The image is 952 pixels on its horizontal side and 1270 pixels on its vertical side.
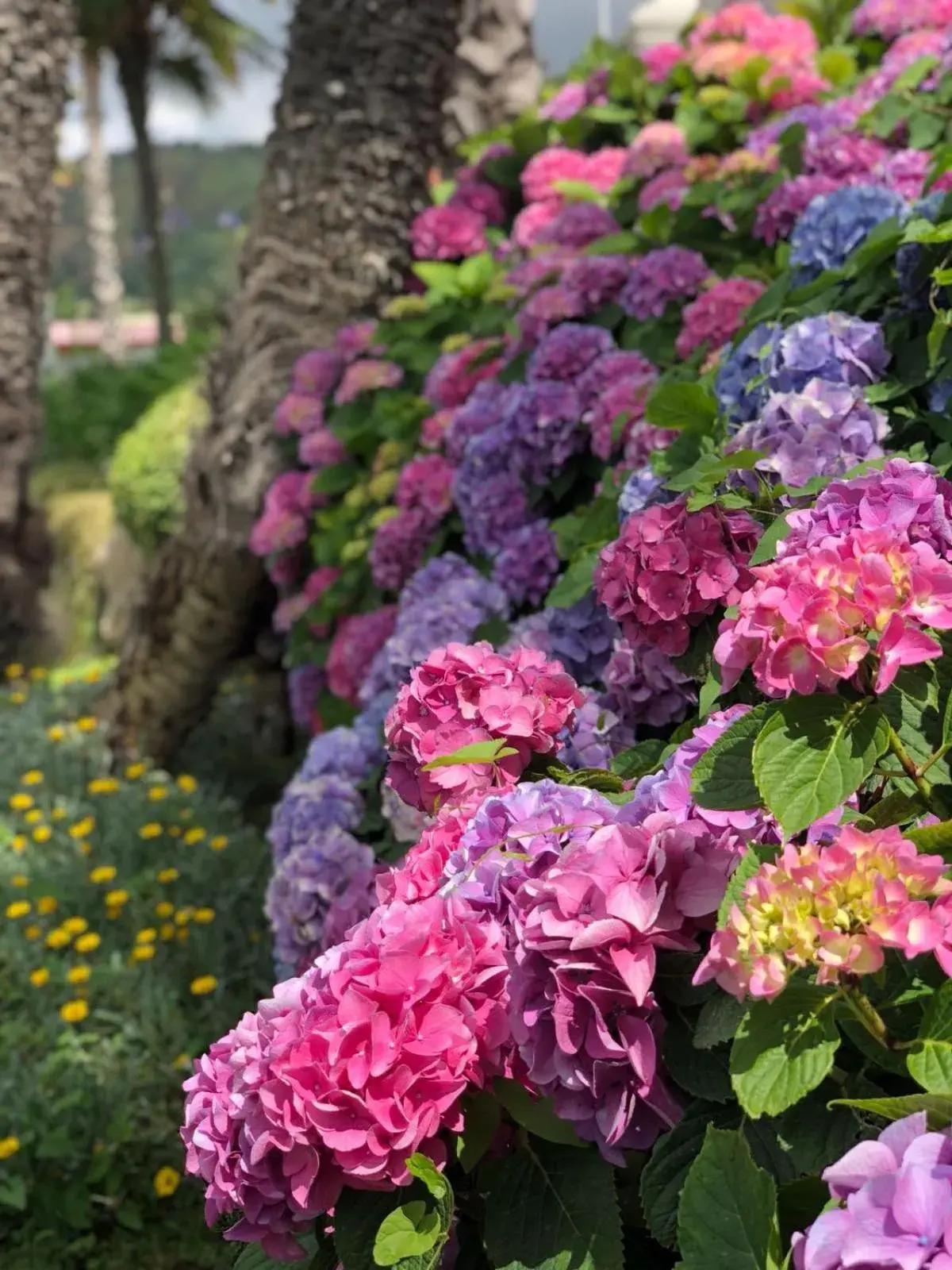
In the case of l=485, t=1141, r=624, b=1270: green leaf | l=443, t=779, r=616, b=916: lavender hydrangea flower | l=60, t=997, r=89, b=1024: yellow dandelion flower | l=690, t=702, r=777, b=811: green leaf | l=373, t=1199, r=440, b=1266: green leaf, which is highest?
l=690, t=702, r=777, b=811: green leaf

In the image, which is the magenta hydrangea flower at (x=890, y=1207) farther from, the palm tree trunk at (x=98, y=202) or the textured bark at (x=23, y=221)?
the palm tree trunk at (x=98, y=202)

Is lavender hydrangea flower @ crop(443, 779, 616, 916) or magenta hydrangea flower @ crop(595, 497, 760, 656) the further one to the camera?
magenta hydrangea flower @ crop(595, 497, 760, 656)

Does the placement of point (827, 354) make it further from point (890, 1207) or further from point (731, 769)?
point (890, 1207)

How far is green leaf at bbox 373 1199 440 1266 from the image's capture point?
Result: 0.83m

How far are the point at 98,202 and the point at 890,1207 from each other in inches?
767

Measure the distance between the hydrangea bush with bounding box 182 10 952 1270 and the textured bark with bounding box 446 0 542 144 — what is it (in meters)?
1.93

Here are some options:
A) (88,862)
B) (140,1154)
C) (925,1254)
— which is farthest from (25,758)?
(925,1254)

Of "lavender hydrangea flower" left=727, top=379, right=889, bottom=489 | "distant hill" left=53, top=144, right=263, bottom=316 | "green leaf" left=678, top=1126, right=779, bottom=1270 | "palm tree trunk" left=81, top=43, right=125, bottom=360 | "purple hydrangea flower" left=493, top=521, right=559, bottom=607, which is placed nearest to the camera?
"green leaf" left=678, top=1126, right=779, bottom=1270

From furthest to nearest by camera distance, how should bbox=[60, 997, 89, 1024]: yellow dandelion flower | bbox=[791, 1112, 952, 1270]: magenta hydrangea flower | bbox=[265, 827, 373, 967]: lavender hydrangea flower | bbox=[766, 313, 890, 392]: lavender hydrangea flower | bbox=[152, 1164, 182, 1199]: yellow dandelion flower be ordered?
bbox=[60, 997, 89, 1024]: yellow dandelion flower, bbox=[152, 1164, 182, 1199]: yellow dandelion flower, bbox=[265, 827, 373, 967]: lavender hydrangea flower, bbox=[766, 313, 890, 392]: lavender hydrangea flower, bbox=[791, 1112, 952, 1270]: magenta hydrangea flower

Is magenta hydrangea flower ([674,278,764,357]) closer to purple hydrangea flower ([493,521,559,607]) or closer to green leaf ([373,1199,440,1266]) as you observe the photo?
purple hydrangea flower ([493,521,559,607])

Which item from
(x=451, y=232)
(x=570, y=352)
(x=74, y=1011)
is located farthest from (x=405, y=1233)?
Result: (x=451, y=232)

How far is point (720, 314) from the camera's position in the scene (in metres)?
2.14

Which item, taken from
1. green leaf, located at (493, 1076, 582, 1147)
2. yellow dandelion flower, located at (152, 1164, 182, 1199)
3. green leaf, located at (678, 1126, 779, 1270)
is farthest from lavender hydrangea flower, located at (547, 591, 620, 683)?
yellow dandelion flower, located at (152, 1164, 182, 1199)

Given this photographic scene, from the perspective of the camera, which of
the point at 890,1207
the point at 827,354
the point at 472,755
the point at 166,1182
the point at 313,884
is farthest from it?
the point at 166,1182
